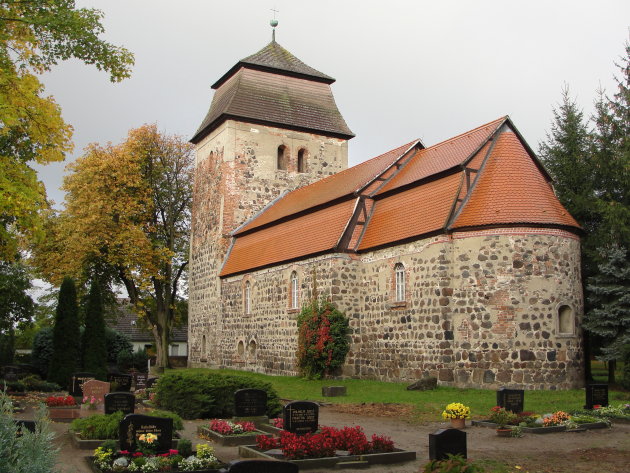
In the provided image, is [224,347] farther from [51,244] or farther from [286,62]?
[286,62]

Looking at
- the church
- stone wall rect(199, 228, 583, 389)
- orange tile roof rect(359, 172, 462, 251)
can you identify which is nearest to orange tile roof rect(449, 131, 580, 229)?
the church

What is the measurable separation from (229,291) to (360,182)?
964cm

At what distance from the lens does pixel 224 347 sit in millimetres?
32281

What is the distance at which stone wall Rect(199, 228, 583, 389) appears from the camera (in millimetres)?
19703

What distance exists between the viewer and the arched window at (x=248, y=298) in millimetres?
30078

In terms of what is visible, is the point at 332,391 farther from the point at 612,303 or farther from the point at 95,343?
the point at 95,343

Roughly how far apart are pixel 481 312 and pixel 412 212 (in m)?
4.60

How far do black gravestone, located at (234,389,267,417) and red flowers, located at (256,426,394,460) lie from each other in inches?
123

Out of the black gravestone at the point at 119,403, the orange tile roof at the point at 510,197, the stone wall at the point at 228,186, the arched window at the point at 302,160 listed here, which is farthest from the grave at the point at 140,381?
the arched window at the point at 302,160

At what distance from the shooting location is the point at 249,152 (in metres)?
34.4

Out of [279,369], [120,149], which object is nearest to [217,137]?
[120,149]

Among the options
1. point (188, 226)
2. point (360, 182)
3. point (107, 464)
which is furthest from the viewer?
point (188, 226)

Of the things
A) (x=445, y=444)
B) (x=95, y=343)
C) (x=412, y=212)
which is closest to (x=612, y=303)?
(x=412, y=212)

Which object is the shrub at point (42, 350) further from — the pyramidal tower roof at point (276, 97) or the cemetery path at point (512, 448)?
the cemetery path at point (512, 448)
